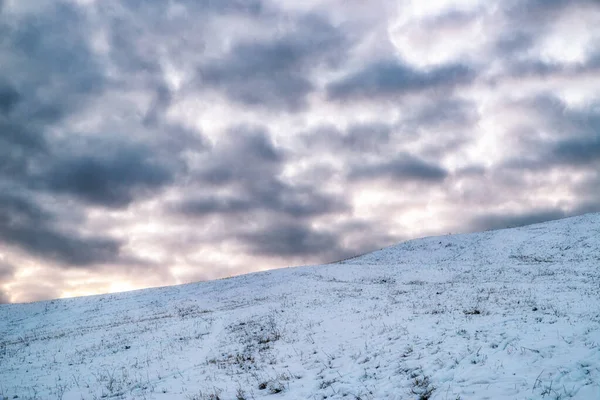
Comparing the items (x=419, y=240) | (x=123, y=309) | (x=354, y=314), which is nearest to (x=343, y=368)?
(x=354, y=314)

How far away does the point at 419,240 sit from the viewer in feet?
207

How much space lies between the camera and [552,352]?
11680mm

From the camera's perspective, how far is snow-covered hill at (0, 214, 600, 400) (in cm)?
1115

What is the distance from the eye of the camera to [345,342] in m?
16.9

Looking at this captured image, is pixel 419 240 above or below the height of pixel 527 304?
above

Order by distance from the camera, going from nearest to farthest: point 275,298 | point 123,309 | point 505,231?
point 275,298 → point 123,309 → point 505,231

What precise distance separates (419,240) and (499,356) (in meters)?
53.0

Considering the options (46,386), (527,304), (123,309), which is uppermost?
(123,309)

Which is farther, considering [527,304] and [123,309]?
[123,309]

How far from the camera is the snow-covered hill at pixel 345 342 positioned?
11148 mm

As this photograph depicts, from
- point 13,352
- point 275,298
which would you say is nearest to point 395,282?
point 275,298

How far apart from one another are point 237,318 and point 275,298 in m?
7.88

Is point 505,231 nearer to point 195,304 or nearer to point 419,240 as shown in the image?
point 419,240

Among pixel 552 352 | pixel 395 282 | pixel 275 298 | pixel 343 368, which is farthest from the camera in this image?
pixel 395 282
